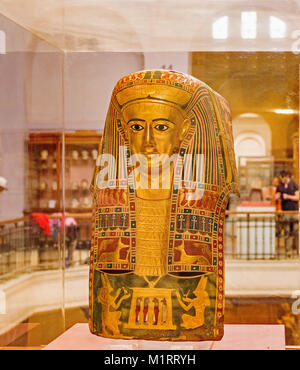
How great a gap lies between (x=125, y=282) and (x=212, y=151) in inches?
33.5

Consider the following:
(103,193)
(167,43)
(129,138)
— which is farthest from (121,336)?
(167,43)

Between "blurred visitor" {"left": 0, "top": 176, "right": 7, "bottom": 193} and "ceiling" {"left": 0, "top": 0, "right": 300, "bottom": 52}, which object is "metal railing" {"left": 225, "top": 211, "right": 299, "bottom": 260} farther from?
"blurred visitor" {"left": 0, "top": 176, "right": 7, "bottom": 193}

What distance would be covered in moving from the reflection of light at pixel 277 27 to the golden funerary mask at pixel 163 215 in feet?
2.00

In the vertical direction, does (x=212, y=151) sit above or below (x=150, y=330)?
above

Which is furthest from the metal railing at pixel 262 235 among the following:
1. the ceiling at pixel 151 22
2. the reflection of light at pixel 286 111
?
the ceiling at pixel 151 22

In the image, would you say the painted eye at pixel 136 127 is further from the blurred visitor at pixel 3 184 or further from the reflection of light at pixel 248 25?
the blurred visitor at pixel 3 184

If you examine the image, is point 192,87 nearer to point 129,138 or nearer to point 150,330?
point 129,138

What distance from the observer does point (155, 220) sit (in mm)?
2816

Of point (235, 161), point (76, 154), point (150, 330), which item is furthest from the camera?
point (76, 154)

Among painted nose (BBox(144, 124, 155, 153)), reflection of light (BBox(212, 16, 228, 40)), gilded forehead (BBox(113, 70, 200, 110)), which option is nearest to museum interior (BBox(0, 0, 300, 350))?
reflection of light (BBox(212, 16, 228, 40))

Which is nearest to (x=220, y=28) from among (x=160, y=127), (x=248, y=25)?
(x=248, y=25)

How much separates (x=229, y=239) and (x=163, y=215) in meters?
0.76

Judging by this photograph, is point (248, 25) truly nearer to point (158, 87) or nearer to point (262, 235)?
point (158, 87)

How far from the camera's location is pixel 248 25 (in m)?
3.12
